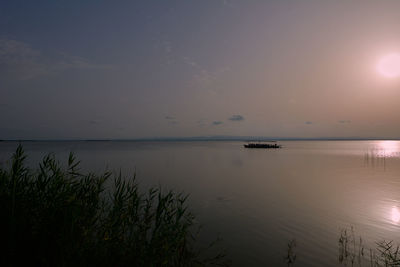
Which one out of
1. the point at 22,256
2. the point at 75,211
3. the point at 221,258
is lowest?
the point at 221,258

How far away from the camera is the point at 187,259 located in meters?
9.02

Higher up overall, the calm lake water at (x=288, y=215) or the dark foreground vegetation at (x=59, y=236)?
the dark foreground vegetation at (x=59, y=236)

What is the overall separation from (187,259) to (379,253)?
30.1ft

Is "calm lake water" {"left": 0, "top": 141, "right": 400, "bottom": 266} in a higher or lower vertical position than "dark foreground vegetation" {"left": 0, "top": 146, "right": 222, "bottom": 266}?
lower

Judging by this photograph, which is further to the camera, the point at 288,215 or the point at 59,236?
the point at 288,215

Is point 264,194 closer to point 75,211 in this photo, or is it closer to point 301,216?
point 301,216

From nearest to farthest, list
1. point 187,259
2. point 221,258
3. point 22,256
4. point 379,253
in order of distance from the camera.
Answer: point 22,256
point 187,259
point 221,258
point 379,253

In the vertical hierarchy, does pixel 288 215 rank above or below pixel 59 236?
below

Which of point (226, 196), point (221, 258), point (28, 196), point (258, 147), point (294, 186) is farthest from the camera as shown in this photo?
point (258, 147)

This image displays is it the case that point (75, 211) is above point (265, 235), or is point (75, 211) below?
above

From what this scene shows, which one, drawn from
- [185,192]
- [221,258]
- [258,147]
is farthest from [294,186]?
[258,147]

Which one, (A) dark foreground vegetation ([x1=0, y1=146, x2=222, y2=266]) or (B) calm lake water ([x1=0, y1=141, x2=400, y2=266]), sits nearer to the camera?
(A) dark foreground vegetation ([x1=0, y1=146, x2=222, y2=266])

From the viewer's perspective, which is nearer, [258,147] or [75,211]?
[75,211]

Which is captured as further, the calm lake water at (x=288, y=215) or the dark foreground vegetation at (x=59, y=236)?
the calm lake water at (x=288, y=215)
